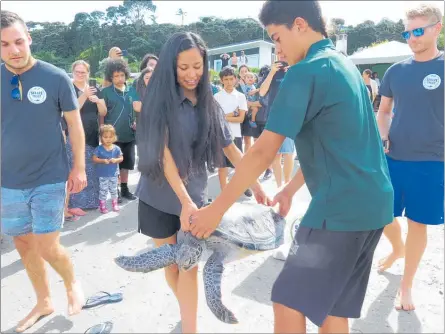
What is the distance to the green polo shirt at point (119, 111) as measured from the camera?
506 centimetres

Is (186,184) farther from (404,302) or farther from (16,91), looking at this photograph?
(404,302)

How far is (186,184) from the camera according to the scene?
7.12 feet

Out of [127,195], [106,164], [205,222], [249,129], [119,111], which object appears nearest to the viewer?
[205,222]

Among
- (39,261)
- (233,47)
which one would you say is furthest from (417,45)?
(233,47)

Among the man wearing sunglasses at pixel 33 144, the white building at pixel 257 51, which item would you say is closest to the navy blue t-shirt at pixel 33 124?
the man wearing sunglasses at pixel 33 144

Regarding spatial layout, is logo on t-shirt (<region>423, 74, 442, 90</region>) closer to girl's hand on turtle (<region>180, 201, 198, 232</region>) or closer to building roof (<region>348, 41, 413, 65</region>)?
girl's hand on turtle (<region>180, 201, 198, 232</region>)

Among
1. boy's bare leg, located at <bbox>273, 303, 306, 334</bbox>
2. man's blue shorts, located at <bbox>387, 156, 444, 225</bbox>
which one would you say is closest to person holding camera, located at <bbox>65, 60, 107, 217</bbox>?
man's blue shorts, located at <bbox>387, 156, 444, 225</bbox>

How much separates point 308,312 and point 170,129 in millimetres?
1086

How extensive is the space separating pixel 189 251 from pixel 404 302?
168 centimetres

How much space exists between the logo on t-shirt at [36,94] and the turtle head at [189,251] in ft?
4.13

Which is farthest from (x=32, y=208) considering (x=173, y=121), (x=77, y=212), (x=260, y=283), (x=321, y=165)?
(x=77, y=212)

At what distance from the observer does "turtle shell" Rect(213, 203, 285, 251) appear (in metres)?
1.91

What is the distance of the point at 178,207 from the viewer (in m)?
2.16

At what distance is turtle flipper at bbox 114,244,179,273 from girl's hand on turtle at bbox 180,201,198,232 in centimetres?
14
